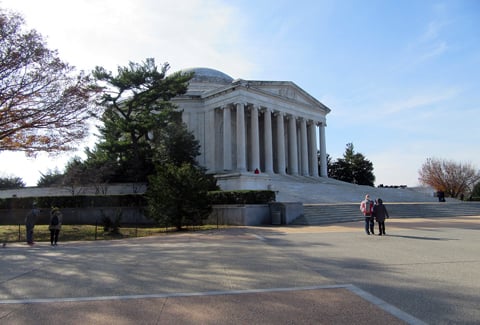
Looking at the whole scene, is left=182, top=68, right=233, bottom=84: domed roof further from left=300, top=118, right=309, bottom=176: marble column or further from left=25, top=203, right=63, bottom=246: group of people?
left=25, top=203, right=63, bottom=246: group of people

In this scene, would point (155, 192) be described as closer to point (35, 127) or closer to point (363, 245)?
point (35, 127)

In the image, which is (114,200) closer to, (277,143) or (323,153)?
(277,143)

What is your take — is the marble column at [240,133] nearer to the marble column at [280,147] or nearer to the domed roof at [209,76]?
the marble column at [280,147]

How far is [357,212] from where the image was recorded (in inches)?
1079

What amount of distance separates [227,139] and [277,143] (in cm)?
897

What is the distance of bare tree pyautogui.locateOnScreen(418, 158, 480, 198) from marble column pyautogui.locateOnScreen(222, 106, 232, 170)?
4774 centimetres

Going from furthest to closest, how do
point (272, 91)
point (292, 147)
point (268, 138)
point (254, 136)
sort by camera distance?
point (292, 147) → point (272, 91) → point (268, 138) → point (254, 136)

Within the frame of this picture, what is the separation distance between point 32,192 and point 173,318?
44093mm

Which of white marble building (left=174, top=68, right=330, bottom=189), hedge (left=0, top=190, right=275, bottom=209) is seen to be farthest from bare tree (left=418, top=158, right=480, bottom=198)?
hedge (left=0, top=190, right=275, bottom=209)

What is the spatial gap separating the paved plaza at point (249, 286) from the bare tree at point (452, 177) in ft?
222

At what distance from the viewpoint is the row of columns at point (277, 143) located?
147 ft

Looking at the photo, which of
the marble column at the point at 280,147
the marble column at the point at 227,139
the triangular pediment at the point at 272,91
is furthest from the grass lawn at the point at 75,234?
the marble column at the point at 280,147

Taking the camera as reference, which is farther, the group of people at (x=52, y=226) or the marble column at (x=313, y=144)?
the marble column at (x=313, y=144)

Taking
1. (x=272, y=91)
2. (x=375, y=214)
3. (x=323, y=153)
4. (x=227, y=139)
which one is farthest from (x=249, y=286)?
(x=323, y=153)
